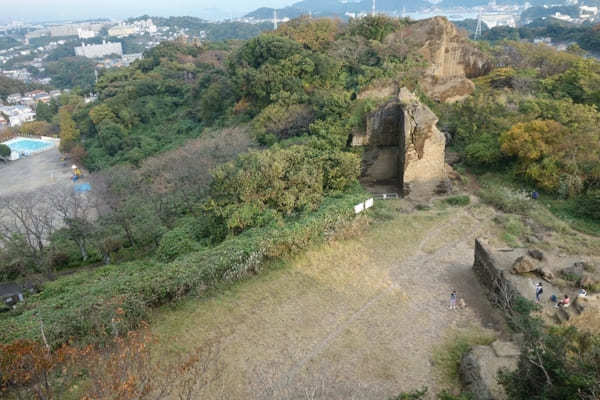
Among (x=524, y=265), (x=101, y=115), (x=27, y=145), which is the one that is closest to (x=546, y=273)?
(x=524, y=265)

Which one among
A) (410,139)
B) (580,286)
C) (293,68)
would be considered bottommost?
(580,286)

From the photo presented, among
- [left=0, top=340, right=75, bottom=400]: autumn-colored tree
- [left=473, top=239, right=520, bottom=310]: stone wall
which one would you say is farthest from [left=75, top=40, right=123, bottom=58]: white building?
[left=0, top=340, right=75, bottom=400]: autumn-colored tree

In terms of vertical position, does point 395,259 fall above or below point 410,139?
below

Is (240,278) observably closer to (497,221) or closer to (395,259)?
(395,259)

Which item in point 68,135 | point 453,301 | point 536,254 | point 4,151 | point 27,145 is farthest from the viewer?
point 27,145

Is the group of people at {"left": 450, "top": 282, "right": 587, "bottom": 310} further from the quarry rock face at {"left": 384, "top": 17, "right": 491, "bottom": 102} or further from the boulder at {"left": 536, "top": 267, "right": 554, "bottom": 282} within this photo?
the quarry rock face at {"left": 384, "top": 17, "right": 491, "bottom": 102}

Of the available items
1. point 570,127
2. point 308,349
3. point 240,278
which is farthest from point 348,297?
point 570,127

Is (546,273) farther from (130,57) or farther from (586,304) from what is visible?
(130,57)
